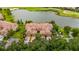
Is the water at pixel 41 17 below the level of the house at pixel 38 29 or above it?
above

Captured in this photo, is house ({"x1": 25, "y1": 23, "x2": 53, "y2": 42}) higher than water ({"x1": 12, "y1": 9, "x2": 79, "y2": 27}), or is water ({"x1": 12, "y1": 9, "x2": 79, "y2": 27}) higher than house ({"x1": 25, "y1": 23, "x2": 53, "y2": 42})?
water ({"x1": 12, "y1": 9, "x2": 79, "y2": 27})
